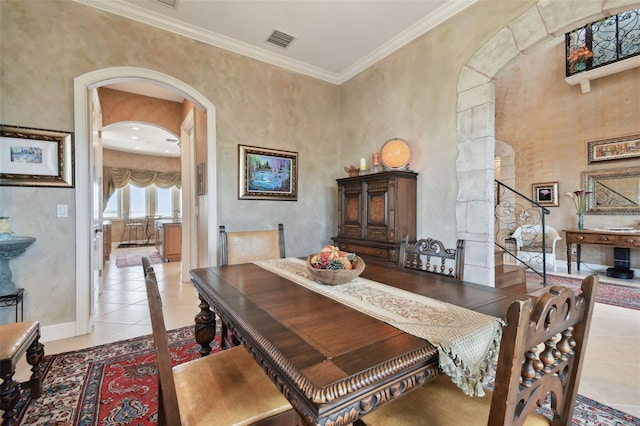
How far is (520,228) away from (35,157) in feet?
23.6

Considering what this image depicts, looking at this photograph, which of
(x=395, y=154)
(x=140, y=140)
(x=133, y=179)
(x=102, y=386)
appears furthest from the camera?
(x=133, y=179)

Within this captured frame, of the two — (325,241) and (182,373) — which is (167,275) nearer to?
(325,241)

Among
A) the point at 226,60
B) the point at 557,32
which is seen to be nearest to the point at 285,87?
the point at 226,60

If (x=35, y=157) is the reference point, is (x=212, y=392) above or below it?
below

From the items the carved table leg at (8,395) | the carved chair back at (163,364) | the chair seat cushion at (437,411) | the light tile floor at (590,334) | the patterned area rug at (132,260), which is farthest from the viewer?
the patterned area rug at (132,260)

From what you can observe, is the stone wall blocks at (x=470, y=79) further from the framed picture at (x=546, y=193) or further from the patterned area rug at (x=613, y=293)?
the framed picture at (x=546, y=193)

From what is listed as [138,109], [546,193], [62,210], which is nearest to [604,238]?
[546,193]

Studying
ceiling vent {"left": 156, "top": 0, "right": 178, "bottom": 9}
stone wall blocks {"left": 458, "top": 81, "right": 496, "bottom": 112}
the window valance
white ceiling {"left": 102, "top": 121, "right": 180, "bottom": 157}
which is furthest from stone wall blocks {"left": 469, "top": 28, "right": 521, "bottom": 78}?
the window valance

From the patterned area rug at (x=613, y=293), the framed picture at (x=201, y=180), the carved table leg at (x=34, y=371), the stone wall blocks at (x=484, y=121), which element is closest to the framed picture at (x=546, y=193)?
the patterned area rug at (x=613, y=293)

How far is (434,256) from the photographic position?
1.83 m

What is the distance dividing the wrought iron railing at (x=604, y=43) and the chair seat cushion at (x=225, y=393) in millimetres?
6949

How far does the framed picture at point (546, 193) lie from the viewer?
18.4 ft

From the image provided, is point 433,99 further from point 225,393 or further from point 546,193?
point 546,193

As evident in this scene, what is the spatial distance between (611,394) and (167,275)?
17.6 ft
